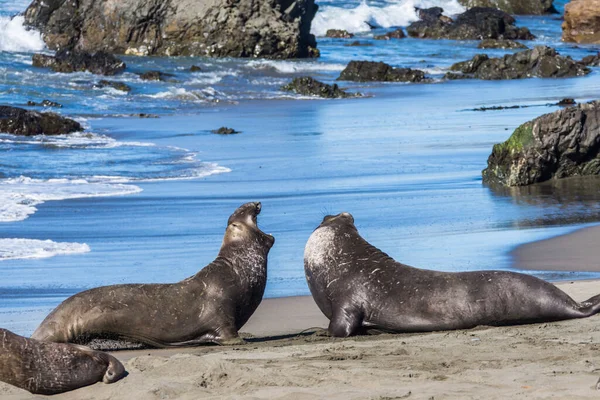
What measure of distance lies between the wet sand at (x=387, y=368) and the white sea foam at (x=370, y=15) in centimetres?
4763

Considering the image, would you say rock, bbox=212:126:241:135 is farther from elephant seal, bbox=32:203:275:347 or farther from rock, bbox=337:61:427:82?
rock, bbox=337:61:427:82

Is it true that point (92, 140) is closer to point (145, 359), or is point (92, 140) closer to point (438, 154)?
point (438, 154)

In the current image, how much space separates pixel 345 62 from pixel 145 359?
1193 inches

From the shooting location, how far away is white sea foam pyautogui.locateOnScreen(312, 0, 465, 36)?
54750 mm

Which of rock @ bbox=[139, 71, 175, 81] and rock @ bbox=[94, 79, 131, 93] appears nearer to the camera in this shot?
rock @ bbox=[94, 79, 131, 93]

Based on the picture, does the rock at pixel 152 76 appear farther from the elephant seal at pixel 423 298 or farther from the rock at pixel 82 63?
the elephant seal at pixel 423 298

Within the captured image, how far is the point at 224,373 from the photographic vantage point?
16.0ft

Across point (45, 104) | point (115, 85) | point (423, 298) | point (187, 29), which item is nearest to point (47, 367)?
point (423, 298)

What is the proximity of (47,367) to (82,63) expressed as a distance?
26119 millimetres

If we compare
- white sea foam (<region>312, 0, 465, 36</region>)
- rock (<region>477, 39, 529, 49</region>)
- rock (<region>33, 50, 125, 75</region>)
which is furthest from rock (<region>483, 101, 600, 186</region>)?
white sea foam (<region>312, 0, 465, 36</region>)

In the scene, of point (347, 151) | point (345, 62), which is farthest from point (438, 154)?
point (345, 62)

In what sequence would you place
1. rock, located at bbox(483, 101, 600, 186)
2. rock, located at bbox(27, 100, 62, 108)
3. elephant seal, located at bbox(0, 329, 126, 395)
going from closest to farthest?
1. elephant seal, located at bbox(0, 329, 126, 395)
2. rock, located at bbox(483, 101, 600, 186)
3. rock, located at bbox(27, 100, 62, 108)

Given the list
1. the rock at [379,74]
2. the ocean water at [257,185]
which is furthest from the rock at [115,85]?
the rock at [379,74]

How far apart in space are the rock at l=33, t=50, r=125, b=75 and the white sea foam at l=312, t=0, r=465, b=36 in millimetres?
23539
